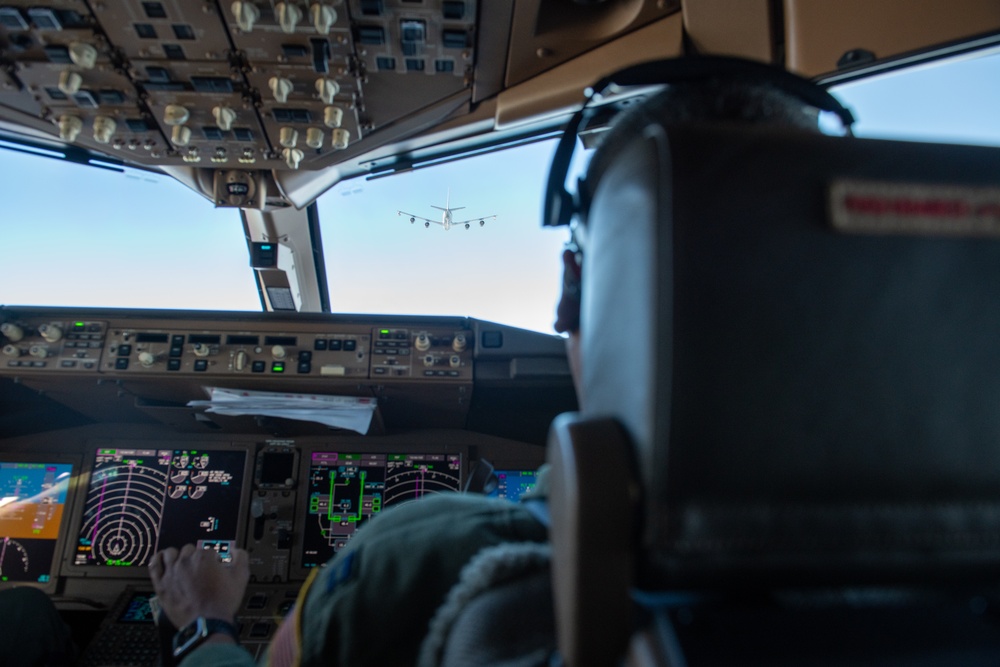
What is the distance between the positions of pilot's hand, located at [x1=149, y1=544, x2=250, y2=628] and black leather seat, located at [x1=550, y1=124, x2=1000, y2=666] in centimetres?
113

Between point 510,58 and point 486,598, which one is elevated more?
point 510,58

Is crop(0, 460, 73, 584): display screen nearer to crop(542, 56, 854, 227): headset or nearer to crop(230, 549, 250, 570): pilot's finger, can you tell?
crop(230, 549, 250, 570): pilot's finger

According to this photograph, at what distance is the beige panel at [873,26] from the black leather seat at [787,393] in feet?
4.62

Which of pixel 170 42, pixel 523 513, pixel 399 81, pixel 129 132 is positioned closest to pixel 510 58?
pixel 399 81

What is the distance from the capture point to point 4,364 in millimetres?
2082

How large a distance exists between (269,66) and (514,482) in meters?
1.57

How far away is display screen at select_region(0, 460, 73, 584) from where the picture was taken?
7.50ft

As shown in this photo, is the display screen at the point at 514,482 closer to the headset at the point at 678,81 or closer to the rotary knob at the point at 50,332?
the rotary knob at the point at 50,332

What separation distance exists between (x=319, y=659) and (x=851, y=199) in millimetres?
665

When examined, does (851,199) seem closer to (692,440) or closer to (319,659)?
(692,440)

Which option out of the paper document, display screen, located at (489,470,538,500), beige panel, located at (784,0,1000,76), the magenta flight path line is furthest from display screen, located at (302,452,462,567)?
beige panel, located at (784,0,1000,76)

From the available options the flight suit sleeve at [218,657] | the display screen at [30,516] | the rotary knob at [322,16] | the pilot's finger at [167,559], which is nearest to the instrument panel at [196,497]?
the display screen at [30,516]

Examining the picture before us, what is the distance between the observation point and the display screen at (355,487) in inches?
90.2

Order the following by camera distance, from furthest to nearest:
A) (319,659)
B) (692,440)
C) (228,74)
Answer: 1. (228,74)
2. (319,659)
3. (692,440)
